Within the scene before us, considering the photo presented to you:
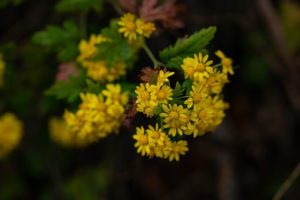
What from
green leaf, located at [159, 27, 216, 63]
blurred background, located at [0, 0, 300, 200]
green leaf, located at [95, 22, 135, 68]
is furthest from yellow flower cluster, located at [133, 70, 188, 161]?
blurred background, located at [0, 0, 300, 200]

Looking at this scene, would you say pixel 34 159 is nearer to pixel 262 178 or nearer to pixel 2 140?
pixel 2 140

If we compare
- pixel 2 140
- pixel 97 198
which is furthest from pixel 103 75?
pixel 97 198

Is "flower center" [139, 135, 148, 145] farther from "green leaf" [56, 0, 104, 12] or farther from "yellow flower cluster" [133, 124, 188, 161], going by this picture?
"green leaf" [56, 0, 104, 12]

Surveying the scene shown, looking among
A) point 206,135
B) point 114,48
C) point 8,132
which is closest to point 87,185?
point 8,132

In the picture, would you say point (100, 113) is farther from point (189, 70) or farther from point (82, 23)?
point (82, 23)

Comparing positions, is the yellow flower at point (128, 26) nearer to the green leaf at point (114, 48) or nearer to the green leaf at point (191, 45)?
the green leaf at point (114, 48)

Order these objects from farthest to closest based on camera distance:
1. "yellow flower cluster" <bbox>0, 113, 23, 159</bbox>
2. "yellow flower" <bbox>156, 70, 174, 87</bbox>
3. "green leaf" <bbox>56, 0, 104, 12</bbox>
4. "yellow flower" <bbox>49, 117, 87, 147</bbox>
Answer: "yellow flower" <bbox>49, 117, 87, 147</bbox>, "yellow flower cluster" <bbox>0, 113, 23, 159</bbox>, "green leaf" <bbox>56, 0, 104, 12</bbox>, "yellow flower" <bbox>156, 70, 174, 87</bbox>
